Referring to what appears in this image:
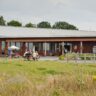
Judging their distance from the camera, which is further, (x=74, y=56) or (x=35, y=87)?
(x=74, y=56)

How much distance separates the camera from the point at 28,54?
43000 millimetres

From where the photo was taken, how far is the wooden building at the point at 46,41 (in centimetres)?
5703

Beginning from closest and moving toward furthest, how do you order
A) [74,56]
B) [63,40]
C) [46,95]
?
[46,95], [74,56], [63,40]

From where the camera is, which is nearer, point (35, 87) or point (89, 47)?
point (35, 87)

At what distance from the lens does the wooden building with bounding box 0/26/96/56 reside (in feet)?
187

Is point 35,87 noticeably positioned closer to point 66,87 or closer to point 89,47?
point 66,87

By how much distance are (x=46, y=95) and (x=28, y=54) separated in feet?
103

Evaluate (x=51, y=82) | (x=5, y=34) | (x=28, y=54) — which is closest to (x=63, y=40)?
(x=5, y=34)

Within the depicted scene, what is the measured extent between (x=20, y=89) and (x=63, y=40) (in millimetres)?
45447

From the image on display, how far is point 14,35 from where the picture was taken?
186ft

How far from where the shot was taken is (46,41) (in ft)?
191

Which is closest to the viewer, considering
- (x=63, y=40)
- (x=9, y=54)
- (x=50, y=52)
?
(x=9, y=54)

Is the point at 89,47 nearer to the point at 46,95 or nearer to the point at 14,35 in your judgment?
the point at 14,35

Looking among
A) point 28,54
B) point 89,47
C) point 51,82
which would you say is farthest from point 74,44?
point 51,82
